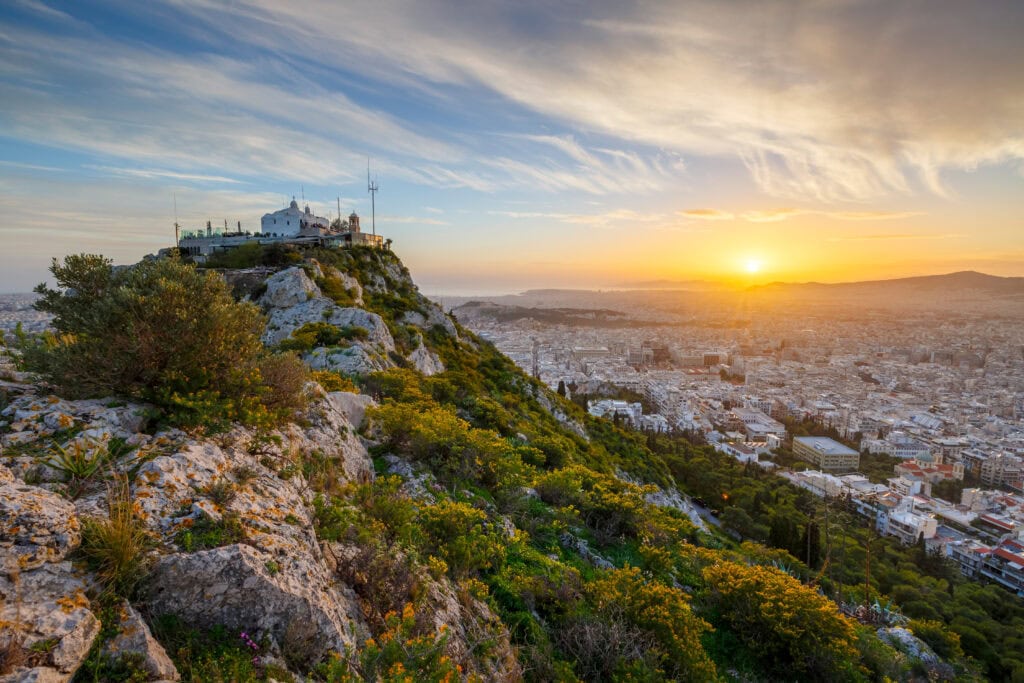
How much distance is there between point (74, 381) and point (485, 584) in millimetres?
4485

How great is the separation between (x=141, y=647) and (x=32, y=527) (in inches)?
39.2

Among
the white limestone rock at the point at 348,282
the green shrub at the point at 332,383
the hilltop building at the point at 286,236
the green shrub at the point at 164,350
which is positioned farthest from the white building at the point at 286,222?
the green shrub at the point at 164,350

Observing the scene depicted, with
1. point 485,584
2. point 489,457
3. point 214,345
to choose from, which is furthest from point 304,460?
point 489,457

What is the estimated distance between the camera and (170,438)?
402 cm

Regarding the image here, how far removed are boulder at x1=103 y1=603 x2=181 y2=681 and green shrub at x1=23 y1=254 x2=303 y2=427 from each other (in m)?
2.10

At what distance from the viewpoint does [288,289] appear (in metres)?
19.0

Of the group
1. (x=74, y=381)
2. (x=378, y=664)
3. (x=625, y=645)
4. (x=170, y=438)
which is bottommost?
(x=625, y=645)

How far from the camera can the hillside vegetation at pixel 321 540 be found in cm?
286

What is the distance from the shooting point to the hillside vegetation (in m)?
2.86

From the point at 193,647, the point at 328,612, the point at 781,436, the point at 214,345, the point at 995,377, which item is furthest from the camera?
the point at 995,377

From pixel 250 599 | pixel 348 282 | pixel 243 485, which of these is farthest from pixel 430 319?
pixel 250 599

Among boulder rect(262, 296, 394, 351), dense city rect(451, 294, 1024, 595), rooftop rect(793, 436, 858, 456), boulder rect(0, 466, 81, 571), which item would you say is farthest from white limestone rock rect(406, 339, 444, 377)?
rooftop rect(793, 436, 858, 456)

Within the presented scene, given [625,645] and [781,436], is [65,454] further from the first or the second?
[781,436]

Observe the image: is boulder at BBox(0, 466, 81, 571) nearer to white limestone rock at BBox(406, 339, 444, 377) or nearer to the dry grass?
the dry grass
